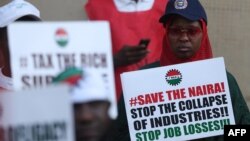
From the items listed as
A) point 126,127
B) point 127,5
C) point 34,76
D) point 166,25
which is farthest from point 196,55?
point 34,76

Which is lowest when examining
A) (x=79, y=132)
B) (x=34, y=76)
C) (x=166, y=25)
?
(x=79, y=132)

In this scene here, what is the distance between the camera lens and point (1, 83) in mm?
3980

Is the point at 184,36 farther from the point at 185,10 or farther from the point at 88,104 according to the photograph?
the point at 88,104

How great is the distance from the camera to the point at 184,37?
4207 millimetres

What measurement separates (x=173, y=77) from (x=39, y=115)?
1.41 m

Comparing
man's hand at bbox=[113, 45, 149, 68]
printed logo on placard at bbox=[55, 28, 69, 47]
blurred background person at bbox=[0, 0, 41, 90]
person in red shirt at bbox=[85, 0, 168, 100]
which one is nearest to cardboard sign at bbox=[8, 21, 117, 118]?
printed logo on placard at bbox=[55, 28, 69, 47]

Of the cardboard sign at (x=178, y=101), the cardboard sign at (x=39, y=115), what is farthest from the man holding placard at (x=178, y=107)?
the cardboard sign at (x=39, y=115)

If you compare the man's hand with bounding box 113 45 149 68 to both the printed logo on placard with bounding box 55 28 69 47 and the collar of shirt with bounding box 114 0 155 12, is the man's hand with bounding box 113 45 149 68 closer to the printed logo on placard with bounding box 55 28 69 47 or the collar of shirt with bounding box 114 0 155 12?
the printed logo on placard with bounding box 55 28 69 47

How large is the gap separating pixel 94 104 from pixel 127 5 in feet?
8.45

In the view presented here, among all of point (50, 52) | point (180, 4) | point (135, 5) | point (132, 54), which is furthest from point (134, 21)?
point (50, 52)

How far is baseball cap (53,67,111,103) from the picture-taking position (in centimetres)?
264

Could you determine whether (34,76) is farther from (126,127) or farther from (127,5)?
(127,5)

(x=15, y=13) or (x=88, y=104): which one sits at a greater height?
(x=15, y=13)

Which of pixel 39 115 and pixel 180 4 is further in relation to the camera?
pixel 180 4
